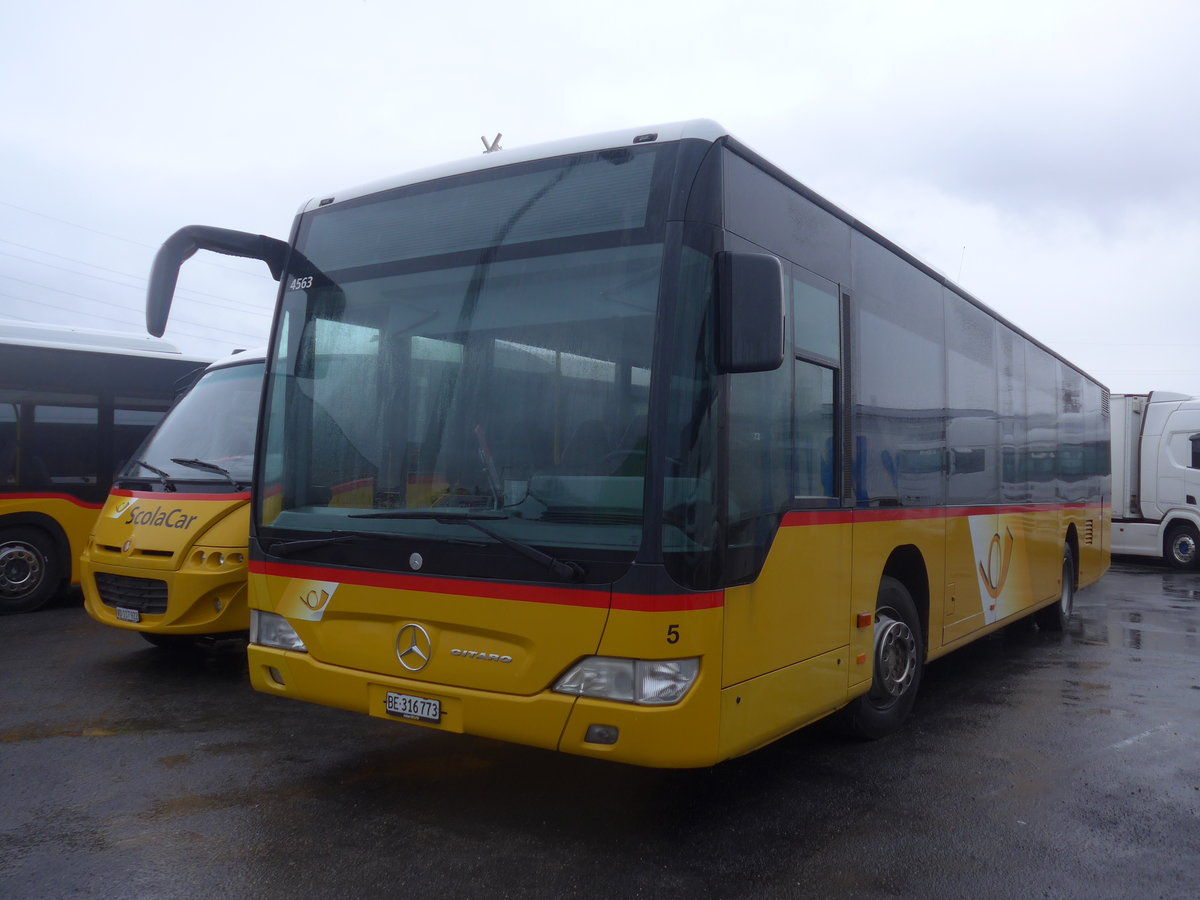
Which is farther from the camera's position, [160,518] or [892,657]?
[160,518]

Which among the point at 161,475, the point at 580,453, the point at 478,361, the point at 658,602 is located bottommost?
the point at 658,602

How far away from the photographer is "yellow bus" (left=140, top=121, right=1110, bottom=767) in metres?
3.81

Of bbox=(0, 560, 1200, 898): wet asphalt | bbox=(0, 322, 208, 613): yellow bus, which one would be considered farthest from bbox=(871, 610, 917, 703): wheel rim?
bbox=(0, 322, 208, 613): yellow bus

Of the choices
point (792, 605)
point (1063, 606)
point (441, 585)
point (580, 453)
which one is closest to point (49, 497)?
point (441, 585)

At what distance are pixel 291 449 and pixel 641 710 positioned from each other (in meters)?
2.21

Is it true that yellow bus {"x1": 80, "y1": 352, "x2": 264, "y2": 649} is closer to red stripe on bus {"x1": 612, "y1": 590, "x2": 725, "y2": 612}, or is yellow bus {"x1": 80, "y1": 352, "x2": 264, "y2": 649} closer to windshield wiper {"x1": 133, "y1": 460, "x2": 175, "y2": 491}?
windshield wiper {"x1": 133, "y1": 460, "x2": 175, "y2": 491}

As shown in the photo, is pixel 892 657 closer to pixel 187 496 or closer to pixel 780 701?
pixel 780 701

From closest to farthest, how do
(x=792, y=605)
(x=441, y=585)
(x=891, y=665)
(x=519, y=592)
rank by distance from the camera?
(x=519, y=592) → (x=441, y=585) → (x=792, y=605) → (x=891, y=665)

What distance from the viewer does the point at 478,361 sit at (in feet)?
13.9

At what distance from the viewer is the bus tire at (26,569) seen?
10.1 meters

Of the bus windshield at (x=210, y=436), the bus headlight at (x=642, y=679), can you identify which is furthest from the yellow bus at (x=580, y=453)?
the bus windshield at (x=210, y=436)

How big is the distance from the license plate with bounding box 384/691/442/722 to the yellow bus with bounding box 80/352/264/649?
3.18 meters

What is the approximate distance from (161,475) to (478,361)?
176 inches

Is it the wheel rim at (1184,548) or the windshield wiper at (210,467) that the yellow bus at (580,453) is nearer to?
the windshield wiper at (210,467)
